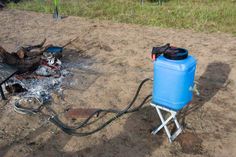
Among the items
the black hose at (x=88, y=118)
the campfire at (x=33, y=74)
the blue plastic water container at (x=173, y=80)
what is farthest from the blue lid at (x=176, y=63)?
the campfire at (x=33, y=74)

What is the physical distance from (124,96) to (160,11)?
632 centimetres

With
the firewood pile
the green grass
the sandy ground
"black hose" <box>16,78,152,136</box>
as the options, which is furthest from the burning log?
the green grass

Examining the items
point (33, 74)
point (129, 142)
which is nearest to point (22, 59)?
point (33, 74)

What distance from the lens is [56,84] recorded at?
5.48 m

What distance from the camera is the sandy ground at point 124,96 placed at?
392 cm

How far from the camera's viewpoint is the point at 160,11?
1065cm

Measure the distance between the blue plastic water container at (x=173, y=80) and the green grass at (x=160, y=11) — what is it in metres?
5.39

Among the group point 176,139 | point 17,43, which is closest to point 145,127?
point 176,139

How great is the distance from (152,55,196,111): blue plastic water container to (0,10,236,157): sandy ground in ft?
2.14

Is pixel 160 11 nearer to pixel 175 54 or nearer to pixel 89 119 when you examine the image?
pixel 89 119

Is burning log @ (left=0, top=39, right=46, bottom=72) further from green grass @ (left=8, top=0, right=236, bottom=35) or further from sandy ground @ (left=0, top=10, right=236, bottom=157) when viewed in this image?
green grass @ (left=8, top=0, right=236, bottom=35)

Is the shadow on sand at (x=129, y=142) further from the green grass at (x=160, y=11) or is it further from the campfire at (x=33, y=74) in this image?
the green grass at (x=160, y=11)

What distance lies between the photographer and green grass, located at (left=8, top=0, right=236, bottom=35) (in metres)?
9.19

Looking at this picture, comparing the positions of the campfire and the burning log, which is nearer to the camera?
the campfire
